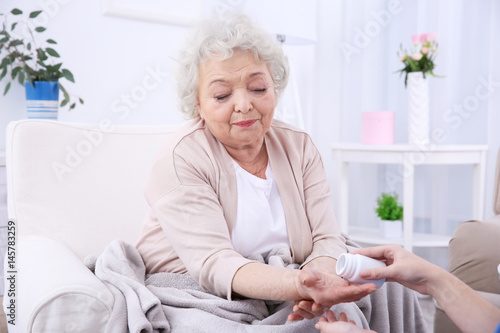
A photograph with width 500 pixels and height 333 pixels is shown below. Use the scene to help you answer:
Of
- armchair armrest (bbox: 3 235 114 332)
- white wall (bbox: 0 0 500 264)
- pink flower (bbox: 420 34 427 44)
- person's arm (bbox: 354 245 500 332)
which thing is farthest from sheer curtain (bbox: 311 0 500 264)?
armchair armrest (bbox: 3 235 114 332)

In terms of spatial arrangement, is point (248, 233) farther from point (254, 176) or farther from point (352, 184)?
point (352, 184)

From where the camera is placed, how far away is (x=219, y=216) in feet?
3.83

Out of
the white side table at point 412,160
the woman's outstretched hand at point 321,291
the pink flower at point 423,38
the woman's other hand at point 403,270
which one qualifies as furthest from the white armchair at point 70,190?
the pink flower at point 423,38

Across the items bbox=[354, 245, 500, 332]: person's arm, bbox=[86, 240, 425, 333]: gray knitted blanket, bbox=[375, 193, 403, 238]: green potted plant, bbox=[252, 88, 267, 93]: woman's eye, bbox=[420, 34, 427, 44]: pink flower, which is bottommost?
bbox=[375, 193, 403, 238]: green potted plant

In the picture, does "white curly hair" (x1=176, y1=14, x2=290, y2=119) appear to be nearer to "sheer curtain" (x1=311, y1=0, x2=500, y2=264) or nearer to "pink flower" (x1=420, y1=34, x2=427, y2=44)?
"pink flower" (x1=420, y1=34, x2=427, y2=44)

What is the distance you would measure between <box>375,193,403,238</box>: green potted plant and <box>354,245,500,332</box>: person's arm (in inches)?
66.5

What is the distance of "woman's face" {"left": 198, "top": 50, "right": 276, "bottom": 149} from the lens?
47.9 inches

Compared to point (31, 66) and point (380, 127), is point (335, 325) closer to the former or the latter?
point (380, 127)

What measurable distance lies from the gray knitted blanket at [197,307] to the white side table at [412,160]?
1.17 metres

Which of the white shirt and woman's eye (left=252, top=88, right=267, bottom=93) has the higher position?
woman's eye (left=252, top=88, right=267, bottom=93)

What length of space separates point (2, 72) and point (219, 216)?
1406 millimetres

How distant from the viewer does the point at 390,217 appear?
8.71 feet

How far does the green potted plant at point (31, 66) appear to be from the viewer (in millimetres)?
2059

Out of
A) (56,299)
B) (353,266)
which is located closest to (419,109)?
(353,266)
